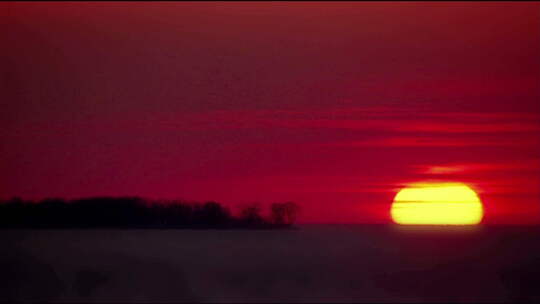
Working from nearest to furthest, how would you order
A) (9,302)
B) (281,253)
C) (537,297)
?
(9,302) < (537,297) < (281,253)

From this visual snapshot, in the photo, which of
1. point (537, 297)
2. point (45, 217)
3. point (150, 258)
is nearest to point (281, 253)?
point (150, 258)

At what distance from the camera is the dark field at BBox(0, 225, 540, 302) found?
16.0 meters

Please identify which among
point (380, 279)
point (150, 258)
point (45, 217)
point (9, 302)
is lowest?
point (9, 302)

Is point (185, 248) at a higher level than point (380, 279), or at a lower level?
higher

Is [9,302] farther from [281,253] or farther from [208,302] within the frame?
[281,253]

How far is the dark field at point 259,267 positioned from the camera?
16.0m

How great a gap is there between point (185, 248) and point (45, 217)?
2386 millimetres

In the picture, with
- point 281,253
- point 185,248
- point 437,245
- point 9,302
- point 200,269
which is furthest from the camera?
point 437,245

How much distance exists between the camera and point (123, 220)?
21844 mm

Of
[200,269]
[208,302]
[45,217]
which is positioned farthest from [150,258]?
[208,302]

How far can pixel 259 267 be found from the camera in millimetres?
18422

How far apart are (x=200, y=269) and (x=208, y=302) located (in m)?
3.35

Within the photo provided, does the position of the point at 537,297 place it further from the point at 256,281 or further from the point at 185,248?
the point at 185,248

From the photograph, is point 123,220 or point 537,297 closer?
point 537,297
